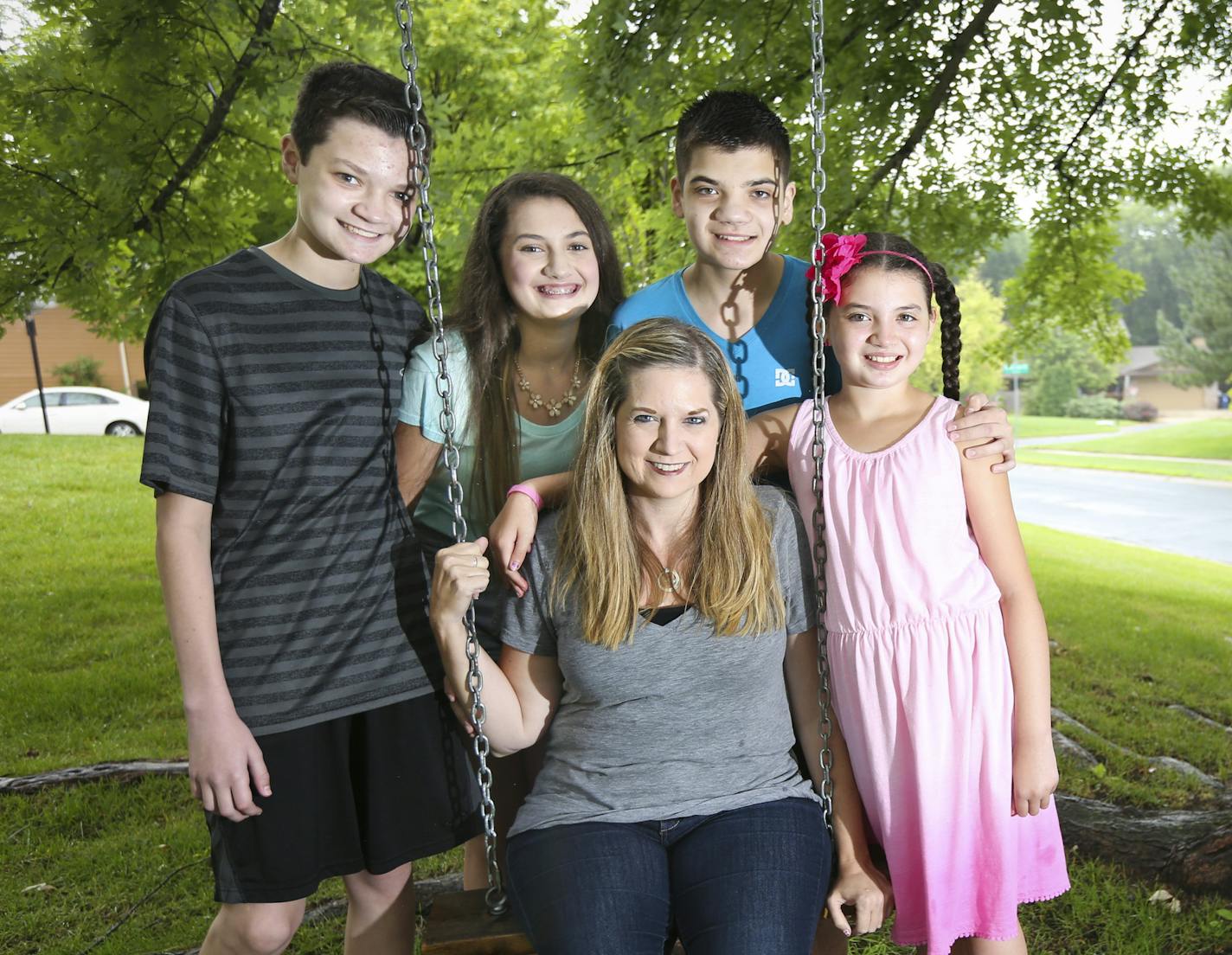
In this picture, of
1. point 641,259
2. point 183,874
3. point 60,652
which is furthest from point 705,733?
point 60,652

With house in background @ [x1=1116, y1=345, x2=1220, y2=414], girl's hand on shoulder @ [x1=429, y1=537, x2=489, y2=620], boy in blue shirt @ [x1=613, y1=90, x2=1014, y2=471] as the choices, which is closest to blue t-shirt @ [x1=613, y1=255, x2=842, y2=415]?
boy in blue shirt @ [x1=613, y1=90, x2=1014, y2=471]

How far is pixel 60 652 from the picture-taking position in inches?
273

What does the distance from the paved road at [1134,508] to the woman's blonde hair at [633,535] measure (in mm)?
16068

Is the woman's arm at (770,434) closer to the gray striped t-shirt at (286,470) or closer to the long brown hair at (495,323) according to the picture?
the long brown hair at (495,323)

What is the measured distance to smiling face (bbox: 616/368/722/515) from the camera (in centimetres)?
210

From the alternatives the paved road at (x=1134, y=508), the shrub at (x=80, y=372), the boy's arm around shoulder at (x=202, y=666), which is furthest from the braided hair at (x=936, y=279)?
the shrub at (x=80, y=372)

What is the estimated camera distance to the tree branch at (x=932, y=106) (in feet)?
15.4

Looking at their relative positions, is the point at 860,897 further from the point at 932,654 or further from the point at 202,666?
the point at 202,666

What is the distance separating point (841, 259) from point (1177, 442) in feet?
131

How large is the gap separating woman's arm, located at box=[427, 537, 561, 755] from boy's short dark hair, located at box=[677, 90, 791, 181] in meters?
1.09

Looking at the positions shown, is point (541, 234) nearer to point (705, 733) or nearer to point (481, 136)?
point (705, 733)

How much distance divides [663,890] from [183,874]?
2.92 metres

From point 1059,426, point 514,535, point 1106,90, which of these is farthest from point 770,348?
point 1059,426

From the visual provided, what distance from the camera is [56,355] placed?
94.6ft
